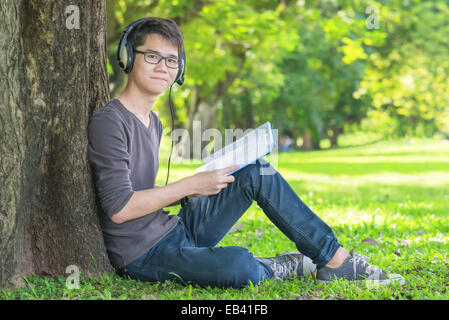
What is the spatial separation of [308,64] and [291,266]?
23.8m

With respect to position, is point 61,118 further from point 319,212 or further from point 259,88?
point 259,88

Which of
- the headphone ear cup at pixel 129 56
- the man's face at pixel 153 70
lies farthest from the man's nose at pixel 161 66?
the headphone ear cup at pixel 129 56

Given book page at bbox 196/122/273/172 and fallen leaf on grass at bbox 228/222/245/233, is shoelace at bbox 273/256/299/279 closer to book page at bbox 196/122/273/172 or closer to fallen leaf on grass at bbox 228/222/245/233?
book page at bbox 196/122/273/172

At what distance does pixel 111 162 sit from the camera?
115 inches

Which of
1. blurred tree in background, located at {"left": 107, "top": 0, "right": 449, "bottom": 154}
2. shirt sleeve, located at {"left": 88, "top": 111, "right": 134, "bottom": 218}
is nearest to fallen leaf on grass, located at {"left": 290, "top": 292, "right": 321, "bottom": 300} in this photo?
shirt sleeve, located at {"left": 88, "top": 111, "right": 134, "bottom": 218}

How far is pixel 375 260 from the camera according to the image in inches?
154

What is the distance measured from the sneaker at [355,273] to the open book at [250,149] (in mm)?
873

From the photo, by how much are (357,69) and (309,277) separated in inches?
1021

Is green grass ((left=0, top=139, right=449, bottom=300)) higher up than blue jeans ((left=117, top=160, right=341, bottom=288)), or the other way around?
blue jeans ((left=117, top=160, right=341, bottom=288))

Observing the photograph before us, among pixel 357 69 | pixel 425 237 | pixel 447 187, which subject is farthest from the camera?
pixel 357 69

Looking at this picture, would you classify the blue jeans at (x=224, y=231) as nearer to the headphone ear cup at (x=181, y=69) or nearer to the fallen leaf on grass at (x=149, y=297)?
the fallen leaf on grass at (x=149, y=297)

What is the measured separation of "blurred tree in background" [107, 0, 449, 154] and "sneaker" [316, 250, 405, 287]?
7329mm

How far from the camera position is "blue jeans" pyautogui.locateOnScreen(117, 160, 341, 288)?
3027 millimetres

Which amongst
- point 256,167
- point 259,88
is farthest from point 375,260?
point 259,88
